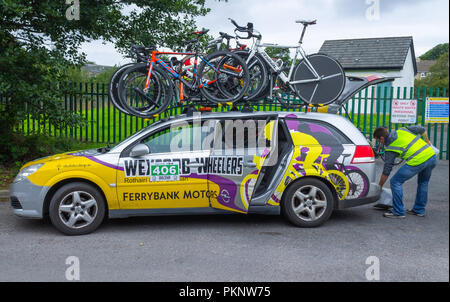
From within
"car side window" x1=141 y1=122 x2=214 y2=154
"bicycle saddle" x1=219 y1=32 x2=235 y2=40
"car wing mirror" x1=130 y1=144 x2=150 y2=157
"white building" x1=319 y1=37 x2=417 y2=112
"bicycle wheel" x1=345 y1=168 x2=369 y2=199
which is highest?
"white building" x1=319 y1=37 x2=417 y2=112

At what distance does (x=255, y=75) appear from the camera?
21.4 ft

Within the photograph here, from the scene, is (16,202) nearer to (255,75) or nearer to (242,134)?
(242,134)

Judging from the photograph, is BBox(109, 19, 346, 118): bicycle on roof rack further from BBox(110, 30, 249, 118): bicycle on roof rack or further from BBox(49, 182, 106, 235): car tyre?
BBox(49, 182, 106, 235): car tyre

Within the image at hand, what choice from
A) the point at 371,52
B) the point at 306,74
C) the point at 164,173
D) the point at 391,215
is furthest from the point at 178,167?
the point at 371,52

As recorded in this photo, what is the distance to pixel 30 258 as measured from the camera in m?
4.84

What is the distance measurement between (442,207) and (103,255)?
5748 millimetres

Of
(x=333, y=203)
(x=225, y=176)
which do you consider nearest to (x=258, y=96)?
(x=225, y=176)

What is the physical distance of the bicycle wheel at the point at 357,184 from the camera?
237 inches

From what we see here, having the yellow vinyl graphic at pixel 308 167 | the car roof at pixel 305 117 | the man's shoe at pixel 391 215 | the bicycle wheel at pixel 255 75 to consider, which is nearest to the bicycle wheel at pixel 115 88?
the car roof at pixel 305 117

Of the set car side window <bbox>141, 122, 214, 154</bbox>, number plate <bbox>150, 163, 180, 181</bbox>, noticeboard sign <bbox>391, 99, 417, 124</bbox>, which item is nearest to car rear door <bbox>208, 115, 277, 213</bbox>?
car side window <bbox>141, 122, 214, 154</bbox>

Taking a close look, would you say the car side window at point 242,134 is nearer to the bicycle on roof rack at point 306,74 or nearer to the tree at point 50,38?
the bicycle on roof rack at point 306,74

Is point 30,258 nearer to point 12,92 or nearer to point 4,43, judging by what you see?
point 12,92

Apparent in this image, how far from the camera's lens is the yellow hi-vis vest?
654cm

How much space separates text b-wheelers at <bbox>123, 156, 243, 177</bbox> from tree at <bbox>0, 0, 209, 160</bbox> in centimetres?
380
